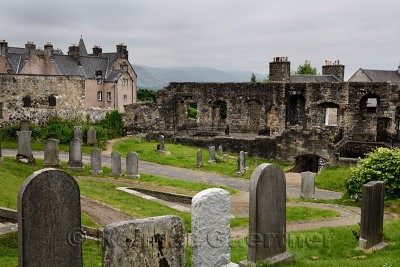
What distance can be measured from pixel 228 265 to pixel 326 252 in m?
2.72

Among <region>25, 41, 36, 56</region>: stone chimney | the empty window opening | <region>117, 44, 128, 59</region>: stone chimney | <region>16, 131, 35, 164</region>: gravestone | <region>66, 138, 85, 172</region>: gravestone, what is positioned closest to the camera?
<region>16, 131, 35, 164</region>: gravestone

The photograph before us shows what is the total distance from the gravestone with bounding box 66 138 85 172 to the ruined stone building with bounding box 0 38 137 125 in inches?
358

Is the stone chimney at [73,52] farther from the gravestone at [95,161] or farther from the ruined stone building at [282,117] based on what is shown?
the gravestone at [95,161]

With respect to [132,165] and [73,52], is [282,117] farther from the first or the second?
[73,52]

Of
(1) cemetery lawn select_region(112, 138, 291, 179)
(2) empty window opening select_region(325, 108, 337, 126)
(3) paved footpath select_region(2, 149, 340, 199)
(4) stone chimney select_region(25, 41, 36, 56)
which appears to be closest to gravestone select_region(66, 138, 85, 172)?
(3) paved footpath select_region(2, 149, 340, 199)

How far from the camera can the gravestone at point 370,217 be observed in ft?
28.2

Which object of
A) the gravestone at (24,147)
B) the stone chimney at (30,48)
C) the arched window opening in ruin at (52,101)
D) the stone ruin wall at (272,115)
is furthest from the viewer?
the stone chimney at (30,48)

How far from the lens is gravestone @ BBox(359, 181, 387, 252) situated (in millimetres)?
8586

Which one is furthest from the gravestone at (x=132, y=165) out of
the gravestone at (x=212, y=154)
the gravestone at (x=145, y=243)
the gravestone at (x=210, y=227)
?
the gravestone at (x=145, y=243)

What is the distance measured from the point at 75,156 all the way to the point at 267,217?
13.6 metres

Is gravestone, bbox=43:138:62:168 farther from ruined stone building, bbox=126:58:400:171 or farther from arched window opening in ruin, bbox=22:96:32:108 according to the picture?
ruined stone building, bbox=126:58:400:171

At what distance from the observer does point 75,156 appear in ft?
61.4

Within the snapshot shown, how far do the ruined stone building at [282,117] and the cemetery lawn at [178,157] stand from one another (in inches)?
58.3

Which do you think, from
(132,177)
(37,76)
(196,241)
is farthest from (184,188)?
(37,76)
